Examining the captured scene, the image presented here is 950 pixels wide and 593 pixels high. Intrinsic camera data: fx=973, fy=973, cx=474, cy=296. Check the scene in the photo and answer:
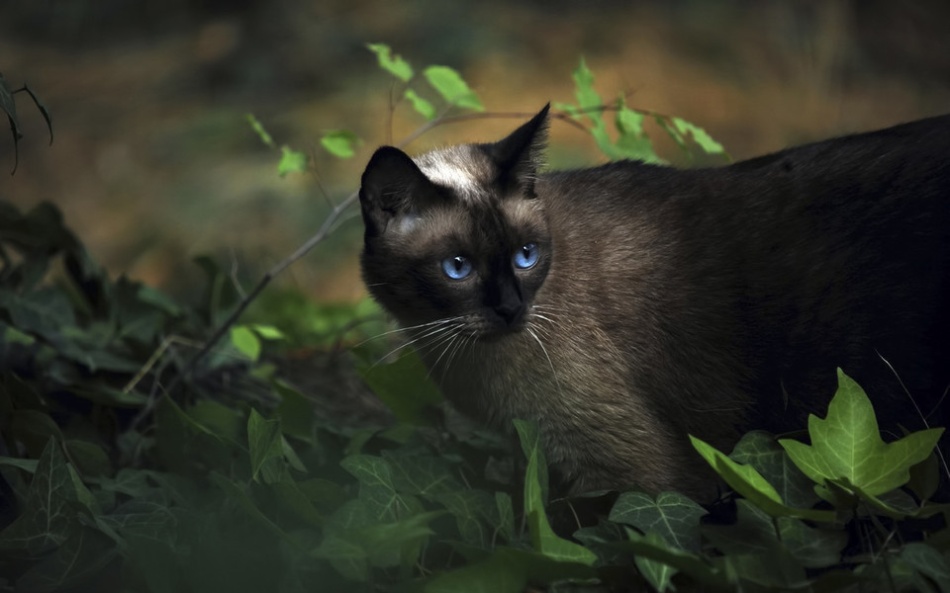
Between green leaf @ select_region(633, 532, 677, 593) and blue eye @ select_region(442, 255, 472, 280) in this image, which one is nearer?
green leaf @ select_region(633, 532, 677, 593)

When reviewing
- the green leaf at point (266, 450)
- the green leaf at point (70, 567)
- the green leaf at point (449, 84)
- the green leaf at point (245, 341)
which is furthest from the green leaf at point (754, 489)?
the green leaf at point (245, 341)

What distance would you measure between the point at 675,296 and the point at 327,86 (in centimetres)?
594

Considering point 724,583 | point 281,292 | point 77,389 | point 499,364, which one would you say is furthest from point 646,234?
point 281,292

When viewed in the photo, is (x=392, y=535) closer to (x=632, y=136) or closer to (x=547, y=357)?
(x=547, y=357)

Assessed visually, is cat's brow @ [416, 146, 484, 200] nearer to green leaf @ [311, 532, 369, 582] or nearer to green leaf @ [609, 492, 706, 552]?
green leaf @ [609, 492, 706, 552]

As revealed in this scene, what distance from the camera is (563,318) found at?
266cm

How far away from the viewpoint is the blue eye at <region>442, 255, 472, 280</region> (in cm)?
255

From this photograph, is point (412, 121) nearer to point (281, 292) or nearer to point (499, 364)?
point (281, 292)

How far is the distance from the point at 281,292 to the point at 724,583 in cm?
325

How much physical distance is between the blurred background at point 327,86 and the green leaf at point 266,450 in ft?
10.8

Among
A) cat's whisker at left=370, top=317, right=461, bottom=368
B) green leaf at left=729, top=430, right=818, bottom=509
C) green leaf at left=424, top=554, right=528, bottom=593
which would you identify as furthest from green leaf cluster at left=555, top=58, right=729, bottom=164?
green leaf at left=424, top=554, right=528, bottom=593

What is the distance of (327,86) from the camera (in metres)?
8.06

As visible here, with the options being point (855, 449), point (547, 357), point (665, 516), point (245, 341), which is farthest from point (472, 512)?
point (245, 341)

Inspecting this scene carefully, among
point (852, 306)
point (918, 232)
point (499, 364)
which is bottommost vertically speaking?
point (499, 364)
